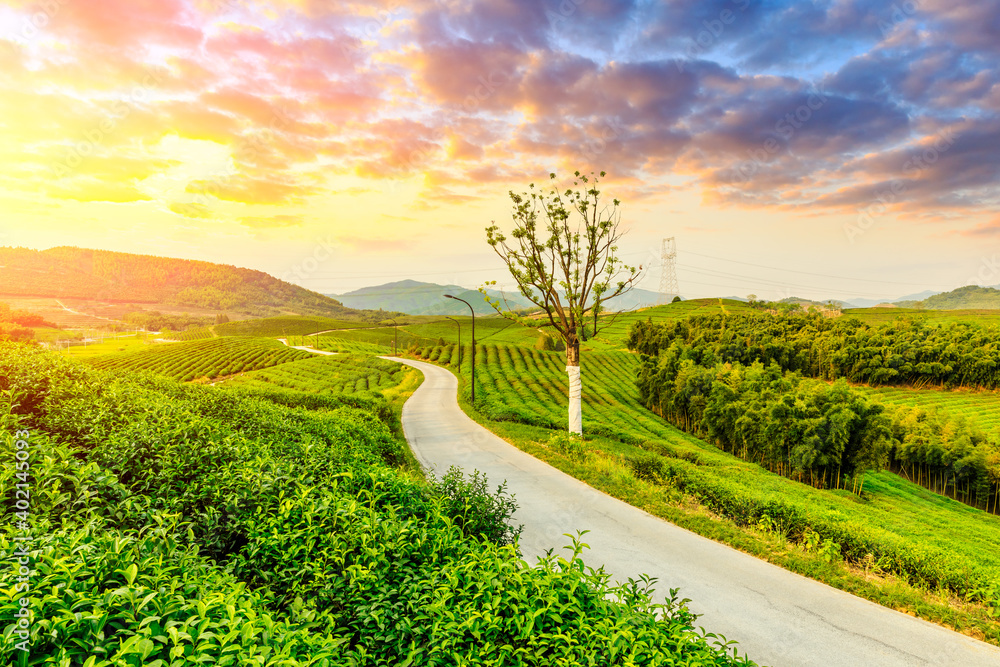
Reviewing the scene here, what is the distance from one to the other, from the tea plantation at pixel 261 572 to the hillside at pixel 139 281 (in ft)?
57.4

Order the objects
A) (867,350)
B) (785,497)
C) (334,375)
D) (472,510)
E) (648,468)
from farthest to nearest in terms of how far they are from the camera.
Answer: (867,350) < (334,375) < (648,468) < (785,497) < (472,510)

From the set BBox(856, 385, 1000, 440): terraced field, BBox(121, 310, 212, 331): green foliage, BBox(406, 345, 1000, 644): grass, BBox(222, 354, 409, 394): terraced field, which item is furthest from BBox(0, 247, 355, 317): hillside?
BBox(856, 385, 1000, 440): terraced field

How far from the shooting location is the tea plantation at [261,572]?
2.18m

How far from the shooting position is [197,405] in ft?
26.6

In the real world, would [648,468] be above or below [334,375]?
above

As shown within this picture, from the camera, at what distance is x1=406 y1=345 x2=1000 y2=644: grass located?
715 centimetres

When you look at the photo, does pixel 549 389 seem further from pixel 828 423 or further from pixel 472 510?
pixel 472 510

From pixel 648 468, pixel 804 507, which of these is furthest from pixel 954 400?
pixel 648 468

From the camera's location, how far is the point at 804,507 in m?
10.1

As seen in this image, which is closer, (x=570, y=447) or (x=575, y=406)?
(x=570, y=447)

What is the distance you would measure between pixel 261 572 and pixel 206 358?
5656 centimetres

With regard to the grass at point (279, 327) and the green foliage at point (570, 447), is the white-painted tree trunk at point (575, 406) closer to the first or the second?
the green foliage at point (570, 447)

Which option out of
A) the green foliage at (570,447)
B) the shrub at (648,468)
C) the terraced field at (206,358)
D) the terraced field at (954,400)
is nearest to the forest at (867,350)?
the terraced field at (954,400)

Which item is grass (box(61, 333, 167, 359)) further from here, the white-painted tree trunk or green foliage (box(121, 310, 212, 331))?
the white-painted tree trunk
